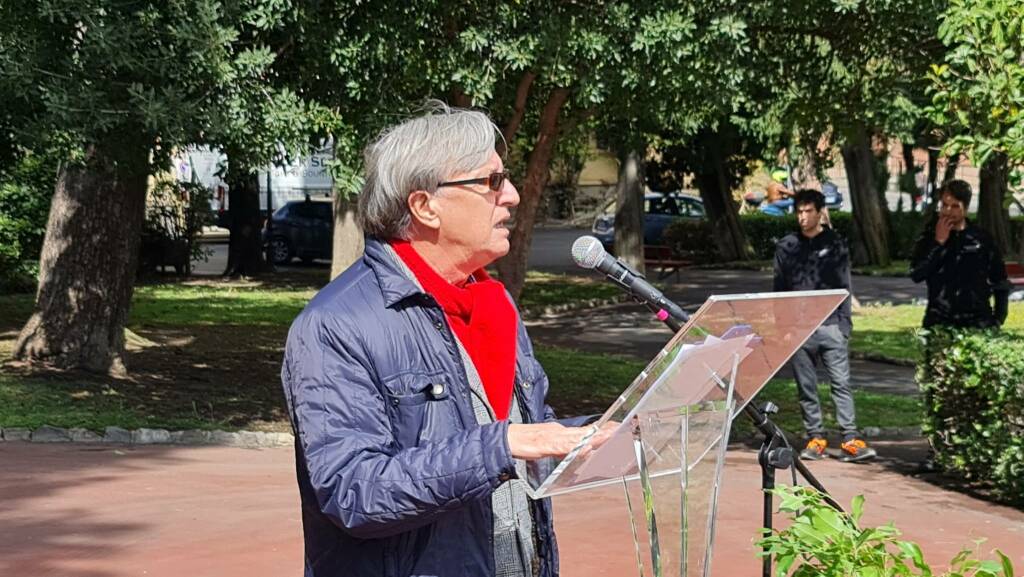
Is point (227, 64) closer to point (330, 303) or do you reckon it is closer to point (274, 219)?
point (330, 303)

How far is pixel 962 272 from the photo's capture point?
1008 cm

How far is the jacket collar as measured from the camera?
2.94 meters

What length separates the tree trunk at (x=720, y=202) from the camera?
3244cm

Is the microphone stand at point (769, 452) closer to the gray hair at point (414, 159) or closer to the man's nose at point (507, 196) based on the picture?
the man's nose at point (507, 196)

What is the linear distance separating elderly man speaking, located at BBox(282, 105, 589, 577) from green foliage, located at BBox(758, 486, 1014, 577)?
2.14ft

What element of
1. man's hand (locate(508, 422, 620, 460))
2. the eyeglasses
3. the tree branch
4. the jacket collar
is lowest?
man's hand (locate(508, 422, 620, 460))

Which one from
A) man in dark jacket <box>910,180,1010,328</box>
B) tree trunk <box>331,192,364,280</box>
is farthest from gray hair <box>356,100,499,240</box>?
tree trunk <box>331,192,364,280</box>

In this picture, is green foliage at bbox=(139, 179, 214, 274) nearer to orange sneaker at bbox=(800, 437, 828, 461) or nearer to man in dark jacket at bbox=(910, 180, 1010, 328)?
orange sneaker at bbox=(800, 437, 828, 461)

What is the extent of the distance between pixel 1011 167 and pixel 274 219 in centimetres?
2633

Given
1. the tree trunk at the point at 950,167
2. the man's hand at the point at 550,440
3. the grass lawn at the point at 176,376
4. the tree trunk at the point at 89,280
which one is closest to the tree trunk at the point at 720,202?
the tree trunk at the point at 950,167

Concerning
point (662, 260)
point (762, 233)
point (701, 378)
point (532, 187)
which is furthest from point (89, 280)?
point (762, 233)

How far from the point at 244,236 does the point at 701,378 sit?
26.8m

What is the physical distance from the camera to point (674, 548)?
2998 millimetres

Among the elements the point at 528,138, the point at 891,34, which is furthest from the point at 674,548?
the point at 528,138
